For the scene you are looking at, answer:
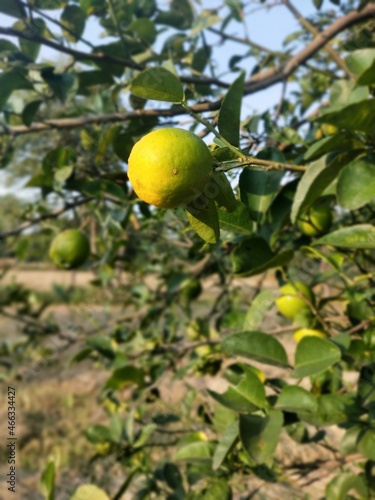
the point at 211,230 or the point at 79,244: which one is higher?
the point at 211,230

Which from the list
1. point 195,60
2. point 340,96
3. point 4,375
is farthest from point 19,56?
point 4,375

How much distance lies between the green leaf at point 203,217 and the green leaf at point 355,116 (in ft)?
0.70

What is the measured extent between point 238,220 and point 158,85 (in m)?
0.26

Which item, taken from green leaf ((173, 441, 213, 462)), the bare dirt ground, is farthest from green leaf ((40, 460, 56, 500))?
the bare dirt ground

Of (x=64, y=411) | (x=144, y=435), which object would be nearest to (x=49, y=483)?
(x=144, y=435)

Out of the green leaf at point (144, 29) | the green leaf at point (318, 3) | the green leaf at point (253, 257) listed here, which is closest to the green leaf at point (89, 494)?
the green leaf at point (253, 257)

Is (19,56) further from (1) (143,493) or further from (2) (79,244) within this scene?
(1) (143,493)

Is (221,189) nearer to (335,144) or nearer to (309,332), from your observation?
(335,144)

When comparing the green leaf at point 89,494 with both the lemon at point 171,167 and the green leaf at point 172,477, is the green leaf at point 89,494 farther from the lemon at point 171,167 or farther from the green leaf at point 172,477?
the lemon at point 171,167

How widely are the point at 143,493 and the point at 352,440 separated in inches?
25.6

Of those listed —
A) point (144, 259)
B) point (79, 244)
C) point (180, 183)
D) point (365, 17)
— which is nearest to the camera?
point (180, 183)

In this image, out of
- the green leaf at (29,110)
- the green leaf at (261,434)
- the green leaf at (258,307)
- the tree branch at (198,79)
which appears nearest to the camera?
the green leaf at (261,434)

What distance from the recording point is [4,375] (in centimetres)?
188

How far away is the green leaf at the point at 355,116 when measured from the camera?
509 millimetres
